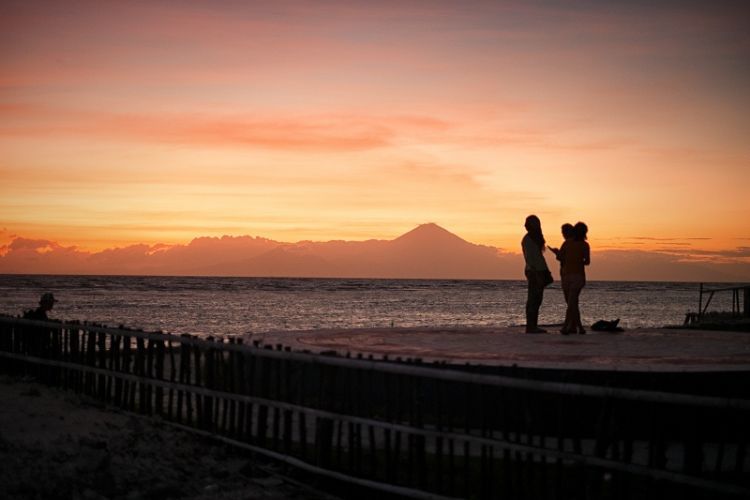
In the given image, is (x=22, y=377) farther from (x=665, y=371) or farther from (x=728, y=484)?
(x=728, y=484)

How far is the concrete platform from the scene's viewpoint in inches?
470

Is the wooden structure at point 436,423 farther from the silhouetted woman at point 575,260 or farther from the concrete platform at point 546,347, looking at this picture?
the silhouetted woman at point 575,260

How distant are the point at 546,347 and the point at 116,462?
778 centimetres

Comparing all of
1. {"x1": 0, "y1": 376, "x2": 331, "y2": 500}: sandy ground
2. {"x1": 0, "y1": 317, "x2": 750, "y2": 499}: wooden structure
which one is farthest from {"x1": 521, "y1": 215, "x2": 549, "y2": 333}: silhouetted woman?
{"x1": 0, "y1": 376, "x2": 331, "y2": 500}: sandy ground

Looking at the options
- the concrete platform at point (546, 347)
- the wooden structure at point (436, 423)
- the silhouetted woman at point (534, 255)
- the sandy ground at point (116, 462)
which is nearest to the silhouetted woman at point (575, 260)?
the silhouetted woman at point (534, 255)

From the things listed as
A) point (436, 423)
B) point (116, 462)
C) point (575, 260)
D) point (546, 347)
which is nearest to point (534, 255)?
point (575, 260)

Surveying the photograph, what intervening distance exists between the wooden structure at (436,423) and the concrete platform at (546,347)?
2.24 ft

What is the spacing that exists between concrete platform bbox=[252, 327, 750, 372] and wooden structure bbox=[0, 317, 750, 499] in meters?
0.68

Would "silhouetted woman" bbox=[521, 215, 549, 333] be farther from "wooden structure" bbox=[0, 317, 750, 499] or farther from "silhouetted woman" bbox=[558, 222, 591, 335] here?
"wooden structure" bbox=[0, 317, 750, 499]

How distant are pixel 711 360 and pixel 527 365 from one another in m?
3.11

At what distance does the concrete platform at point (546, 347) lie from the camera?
11.9 m

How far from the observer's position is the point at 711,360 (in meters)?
12.5

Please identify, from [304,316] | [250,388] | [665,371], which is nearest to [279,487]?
[250,388]

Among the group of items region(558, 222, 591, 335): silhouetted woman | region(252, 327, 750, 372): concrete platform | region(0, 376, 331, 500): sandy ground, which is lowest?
region(0, 376, 331, 500): sandy ground
